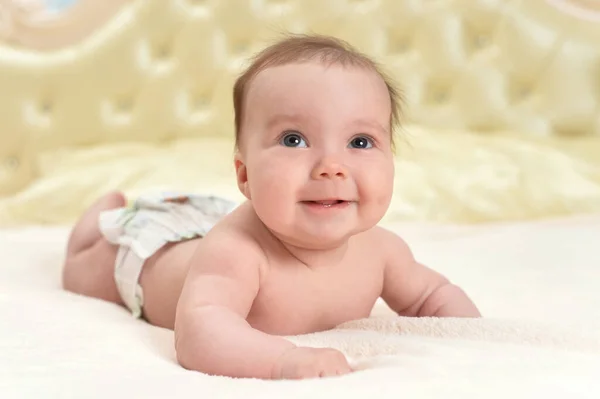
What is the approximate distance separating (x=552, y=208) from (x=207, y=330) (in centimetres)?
151

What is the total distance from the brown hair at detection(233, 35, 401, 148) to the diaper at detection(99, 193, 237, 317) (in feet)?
0.91

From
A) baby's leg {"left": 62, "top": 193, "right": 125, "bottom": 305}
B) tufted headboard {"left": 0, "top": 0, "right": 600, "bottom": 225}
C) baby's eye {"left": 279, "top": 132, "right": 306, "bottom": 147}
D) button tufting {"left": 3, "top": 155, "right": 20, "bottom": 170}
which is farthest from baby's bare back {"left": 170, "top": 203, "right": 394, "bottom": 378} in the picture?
button tufting {"left": 3, "top": 155, "right": 20, "bottom": 170}

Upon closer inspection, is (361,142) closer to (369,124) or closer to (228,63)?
(369,124)

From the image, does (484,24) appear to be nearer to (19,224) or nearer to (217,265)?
(19,224)

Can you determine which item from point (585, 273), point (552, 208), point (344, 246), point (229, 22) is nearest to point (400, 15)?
point (229, 22)

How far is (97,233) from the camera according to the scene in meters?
1.39

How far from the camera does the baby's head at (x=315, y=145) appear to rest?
851 mm

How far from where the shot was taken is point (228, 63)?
8.95 feet

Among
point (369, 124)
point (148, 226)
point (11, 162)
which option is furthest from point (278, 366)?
point (11, 162)

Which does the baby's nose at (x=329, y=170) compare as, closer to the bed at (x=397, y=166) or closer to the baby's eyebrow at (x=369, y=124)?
the baby's eyebrow at (x=369, y=124)

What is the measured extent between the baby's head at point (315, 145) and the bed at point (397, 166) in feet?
0.53

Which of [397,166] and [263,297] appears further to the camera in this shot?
[397,166]

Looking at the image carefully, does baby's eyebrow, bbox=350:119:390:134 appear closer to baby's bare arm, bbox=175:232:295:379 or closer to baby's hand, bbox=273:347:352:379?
baby's bare arm, bbox=175:232:295:379

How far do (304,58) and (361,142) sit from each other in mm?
138
